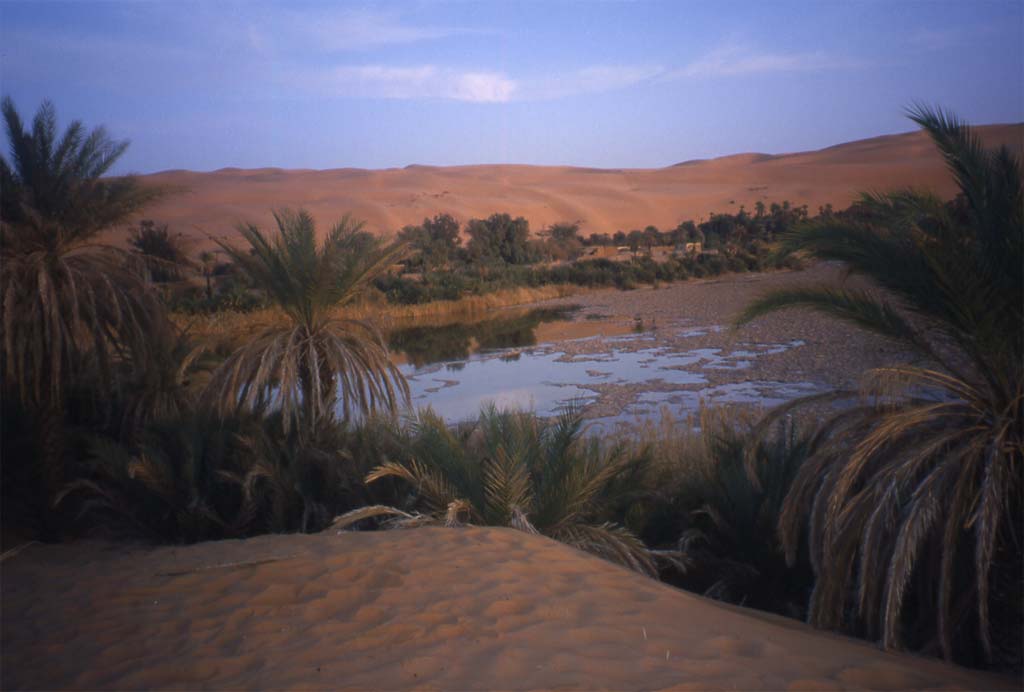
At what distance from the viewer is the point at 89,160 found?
9.35m

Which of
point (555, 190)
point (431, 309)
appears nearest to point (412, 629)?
point (431, 309)

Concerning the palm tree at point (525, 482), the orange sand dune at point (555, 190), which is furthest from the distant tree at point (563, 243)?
the palm tree at point (525, 482)

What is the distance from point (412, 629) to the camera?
177 inches

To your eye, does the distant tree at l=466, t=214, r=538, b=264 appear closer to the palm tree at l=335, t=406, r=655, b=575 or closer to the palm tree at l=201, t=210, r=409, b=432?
the palm tree at l=201, t=210, r=409, b=432

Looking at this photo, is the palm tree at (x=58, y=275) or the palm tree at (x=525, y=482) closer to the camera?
the palm tree at (x=525, y=482)

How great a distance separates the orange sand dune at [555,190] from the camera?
77562 mm

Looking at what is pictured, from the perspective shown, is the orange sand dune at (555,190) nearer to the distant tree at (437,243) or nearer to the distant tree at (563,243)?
the distant tree at (437,243)

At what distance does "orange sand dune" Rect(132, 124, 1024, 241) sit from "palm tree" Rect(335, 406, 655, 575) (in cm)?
5710

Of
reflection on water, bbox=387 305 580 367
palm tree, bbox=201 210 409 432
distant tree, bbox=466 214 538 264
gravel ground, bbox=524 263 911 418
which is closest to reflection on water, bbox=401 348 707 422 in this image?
gravel ground, bbox=524 263 911 418

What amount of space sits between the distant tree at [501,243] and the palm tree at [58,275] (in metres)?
42.0

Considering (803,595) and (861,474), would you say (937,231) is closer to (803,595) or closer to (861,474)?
(861,474)

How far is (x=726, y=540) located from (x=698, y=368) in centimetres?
1138

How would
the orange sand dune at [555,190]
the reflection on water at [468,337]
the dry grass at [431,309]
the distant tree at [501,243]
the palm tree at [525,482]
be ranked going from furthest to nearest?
1. the orange sand dune at [555,190]
2. the distant tree at [501,243]
3. the reflection on water at [468,337]
4. the dry grass at [431,309]
5. the palm tree at [525,482]

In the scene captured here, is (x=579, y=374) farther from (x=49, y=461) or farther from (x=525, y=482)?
(x=49, y=461)
